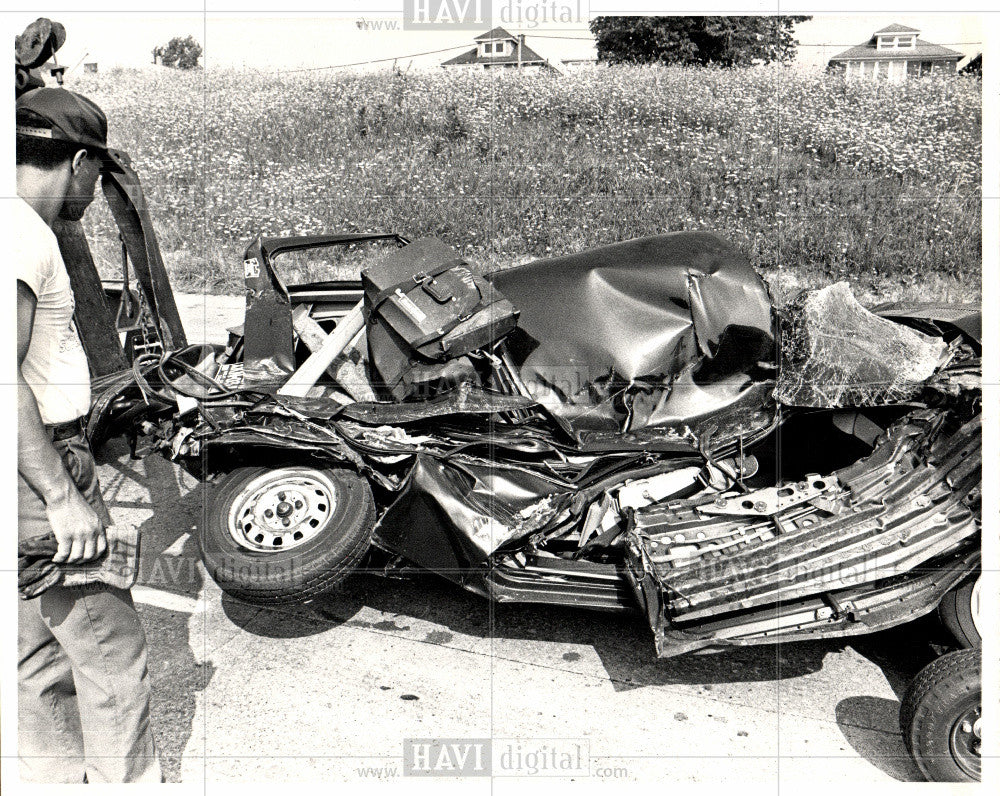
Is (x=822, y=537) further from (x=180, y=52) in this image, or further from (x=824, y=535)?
(x=180, y=52)

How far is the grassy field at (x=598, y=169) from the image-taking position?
8.26m

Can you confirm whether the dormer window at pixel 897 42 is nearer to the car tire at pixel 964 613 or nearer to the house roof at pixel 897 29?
the house roof at pixel 897 29

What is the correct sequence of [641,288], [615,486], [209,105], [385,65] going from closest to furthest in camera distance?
1. [615,486]
2. [641,288]
3. [385,65]
4. [209,105]

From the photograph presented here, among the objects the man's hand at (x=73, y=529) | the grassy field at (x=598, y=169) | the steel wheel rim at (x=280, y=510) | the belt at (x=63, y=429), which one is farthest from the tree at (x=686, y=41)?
the man's hand at (x=73, y=529)

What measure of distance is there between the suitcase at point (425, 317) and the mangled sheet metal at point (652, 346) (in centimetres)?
25

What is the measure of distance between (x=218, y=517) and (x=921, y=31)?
6.39 m

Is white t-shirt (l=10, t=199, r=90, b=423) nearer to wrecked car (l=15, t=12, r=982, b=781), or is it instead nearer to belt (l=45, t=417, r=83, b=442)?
belt (l=45, t=417, r=83, b=442)

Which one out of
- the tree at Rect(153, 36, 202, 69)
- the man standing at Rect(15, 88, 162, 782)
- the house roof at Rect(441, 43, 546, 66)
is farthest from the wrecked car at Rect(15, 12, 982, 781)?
the tree at Rect(153, 36, 202, 69)

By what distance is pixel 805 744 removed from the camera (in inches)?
119

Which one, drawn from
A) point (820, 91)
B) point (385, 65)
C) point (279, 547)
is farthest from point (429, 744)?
point (820, 91)

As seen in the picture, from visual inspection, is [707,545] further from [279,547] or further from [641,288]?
[279,547]

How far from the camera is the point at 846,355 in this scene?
3398 millimetres

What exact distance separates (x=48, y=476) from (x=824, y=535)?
2.36 m

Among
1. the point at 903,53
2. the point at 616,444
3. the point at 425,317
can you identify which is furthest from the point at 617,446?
the point at 903,53
